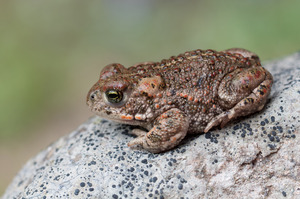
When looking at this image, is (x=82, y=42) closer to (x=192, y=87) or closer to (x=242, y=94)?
(x=192, y=87)

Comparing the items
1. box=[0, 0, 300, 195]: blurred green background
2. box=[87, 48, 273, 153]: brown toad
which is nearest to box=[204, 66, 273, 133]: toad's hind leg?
box=[87, 48, 273, 153]: brown toad

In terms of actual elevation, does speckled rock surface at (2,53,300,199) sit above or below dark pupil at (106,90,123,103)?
below

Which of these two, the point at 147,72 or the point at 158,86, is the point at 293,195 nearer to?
the point at 158,86

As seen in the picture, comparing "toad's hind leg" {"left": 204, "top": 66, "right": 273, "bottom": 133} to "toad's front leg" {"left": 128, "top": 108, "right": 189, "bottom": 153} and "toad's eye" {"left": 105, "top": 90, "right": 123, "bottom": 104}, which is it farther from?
"toad's eye" {"left": 105, "top": 90, "right": 123, "bottom": 104}

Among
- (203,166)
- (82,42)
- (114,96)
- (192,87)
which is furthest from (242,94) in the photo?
(82,42)

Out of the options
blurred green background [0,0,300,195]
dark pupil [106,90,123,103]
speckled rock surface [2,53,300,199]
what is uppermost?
blurred green background [0,0,300,195]

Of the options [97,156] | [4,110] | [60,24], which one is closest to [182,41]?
[60,24]

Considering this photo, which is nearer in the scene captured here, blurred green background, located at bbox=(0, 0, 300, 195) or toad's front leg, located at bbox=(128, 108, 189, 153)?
toad's front leg, located at bbox=(128, 108, 189, 153)

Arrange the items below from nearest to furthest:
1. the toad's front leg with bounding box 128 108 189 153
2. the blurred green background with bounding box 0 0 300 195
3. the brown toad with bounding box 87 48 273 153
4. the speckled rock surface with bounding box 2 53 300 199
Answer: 1. the speckled rock surface with bounding box 2 53 300 199
2. the toad's front leg with bounding box 128 108 189 153
3. the brown toad with bounding box 87 48 273 153
4. the blurred green background with bounding box 0 0 300 195

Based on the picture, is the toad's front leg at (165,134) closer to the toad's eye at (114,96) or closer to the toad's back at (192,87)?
the toad's back at (192,87)
